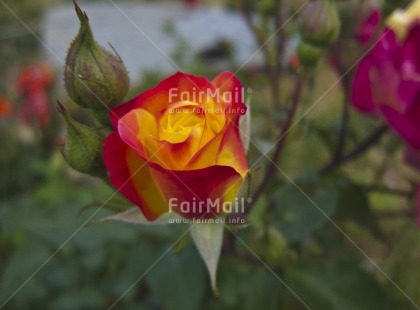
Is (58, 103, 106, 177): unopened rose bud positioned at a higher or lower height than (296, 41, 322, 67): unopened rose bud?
lower

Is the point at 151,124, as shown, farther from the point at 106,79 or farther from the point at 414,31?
the point at 414,31

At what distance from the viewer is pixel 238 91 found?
13.5 inches

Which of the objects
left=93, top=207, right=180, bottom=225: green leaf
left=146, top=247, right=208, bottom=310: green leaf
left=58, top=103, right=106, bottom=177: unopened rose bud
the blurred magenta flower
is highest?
the blurred magenta flower

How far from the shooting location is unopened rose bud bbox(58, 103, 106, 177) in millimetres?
351

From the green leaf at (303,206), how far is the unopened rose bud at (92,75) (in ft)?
0.77

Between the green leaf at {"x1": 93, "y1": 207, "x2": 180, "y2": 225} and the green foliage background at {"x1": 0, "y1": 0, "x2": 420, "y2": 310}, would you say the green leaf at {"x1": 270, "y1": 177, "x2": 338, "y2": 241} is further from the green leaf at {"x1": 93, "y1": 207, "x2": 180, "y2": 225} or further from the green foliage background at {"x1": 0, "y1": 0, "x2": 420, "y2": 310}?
the green leaf at {"x1": 93, "y1": 207, "x2": 180, "y2": 225}

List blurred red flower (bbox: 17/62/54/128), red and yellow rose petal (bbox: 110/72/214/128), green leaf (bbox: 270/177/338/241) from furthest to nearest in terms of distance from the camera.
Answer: blurred red flower (bbox: 17/62/54/128), green leaf (bbox: 270/177/338/241), red and yellow rose petal (bbox: 110/72/214/128)

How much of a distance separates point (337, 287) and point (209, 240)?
25cm

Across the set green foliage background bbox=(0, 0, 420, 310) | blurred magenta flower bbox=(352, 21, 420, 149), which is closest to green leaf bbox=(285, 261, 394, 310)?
green foliage background bbox=(0, 0, 420, 310)

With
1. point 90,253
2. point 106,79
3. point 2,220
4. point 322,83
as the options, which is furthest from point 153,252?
point 322,83

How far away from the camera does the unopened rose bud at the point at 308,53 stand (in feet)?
1.46

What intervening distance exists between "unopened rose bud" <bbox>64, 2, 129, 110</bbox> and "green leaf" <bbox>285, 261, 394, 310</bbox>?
11.1 inches

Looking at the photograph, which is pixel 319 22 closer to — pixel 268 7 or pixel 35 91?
pixel 268 7

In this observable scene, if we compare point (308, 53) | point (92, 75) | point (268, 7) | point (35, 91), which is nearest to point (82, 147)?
point (92, 75)
